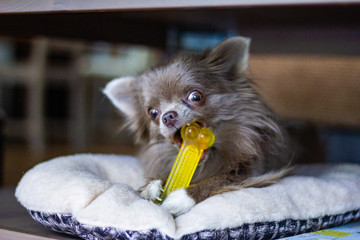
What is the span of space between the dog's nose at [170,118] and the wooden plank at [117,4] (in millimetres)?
393

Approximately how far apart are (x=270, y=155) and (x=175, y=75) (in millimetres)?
437

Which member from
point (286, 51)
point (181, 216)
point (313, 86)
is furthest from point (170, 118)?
point (313, 86)

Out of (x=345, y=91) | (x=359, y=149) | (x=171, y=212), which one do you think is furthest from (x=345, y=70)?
(x=171, y=212)

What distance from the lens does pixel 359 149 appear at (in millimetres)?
2496

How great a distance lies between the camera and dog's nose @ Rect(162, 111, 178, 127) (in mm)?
1445

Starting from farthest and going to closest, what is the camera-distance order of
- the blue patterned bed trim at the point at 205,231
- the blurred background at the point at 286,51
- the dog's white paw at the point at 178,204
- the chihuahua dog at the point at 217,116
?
the blurred background at the point at 286,51 < the chihuahua dog at the point at 217,116 < the dog's white paw at the point at 178,204 < the blue patterned bed trim at the point at 205,231

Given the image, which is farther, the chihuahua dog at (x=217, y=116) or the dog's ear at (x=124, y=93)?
the dog's ear at (x=124, y=93)

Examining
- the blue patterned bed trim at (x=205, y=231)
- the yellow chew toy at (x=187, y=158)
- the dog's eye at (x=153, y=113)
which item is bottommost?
the blue patterned bed trim at (x=205, y=231)

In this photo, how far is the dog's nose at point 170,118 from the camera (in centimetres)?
145

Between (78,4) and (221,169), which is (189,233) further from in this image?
(78,4)

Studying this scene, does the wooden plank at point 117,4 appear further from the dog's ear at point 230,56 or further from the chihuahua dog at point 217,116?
the dog's ear at point 230,56

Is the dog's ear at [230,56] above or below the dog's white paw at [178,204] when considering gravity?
above

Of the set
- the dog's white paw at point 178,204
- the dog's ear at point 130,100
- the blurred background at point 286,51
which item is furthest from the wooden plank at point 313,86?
the dog's white paw at point 178,204

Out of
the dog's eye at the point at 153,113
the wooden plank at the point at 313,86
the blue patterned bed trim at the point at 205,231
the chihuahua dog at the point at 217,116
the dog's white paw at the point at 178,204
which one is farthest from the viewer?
the wooden plank at the point at 313,86
